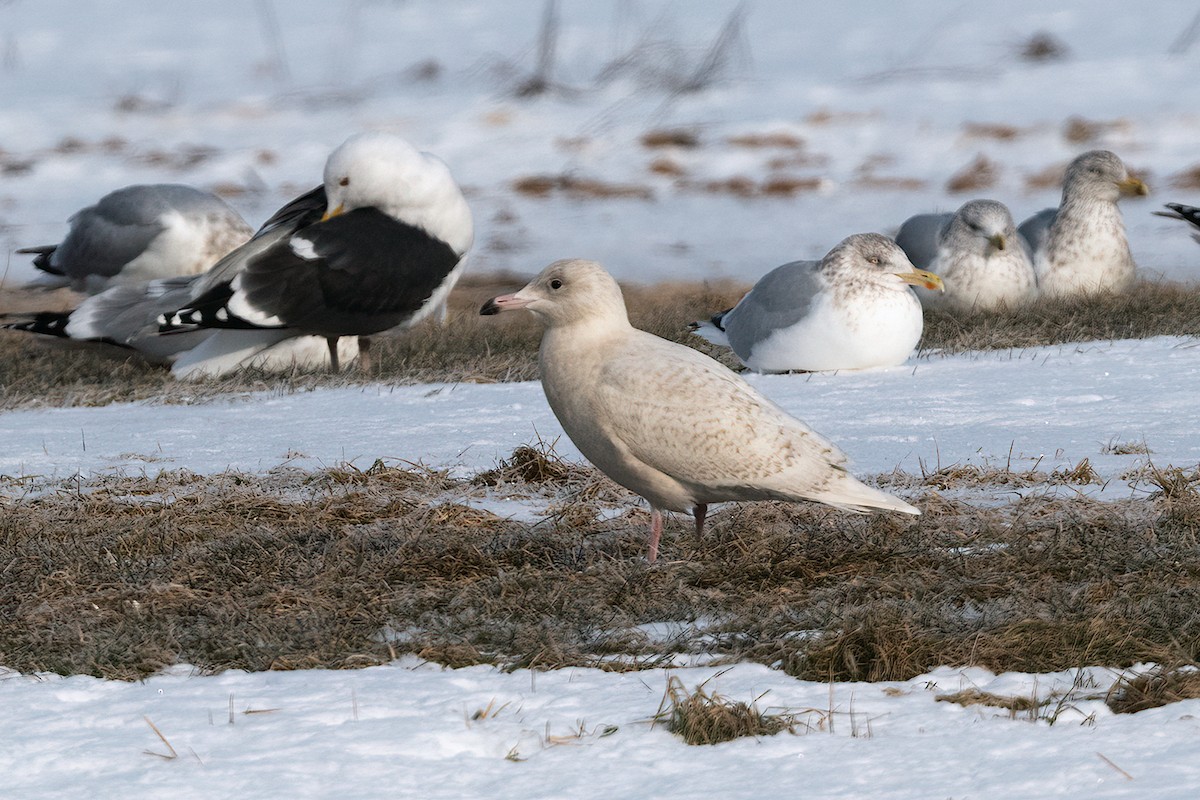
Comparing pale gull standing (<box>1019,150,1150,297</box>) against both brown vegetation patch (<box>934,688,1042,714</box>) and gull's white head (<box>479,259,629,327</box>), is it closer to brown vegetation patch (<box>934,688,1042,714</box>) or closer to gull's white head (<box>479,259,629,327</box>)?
gull's white head (<box>479,259,629,327</box>)

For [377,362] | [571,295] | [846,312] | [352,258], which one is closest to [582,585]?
[571,295]

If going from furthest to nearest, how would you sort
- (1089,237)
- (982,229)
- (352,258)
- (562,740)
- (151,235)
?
(1089,237), (151,235), (982,229), (352,258), (562,740)

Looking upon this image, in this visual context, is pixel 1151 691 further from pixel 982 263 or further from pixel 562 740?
pixel 982 263

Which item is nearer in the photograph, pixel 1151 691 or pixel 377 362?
pixel 1151 691

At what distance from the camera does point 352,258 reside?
795 cm

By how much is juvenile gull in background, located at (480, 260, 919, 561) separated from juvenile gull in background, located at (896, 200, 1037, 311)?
5.19m

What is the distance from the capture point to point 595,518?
471 centimetres

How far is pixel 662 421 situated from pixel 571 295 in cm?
45

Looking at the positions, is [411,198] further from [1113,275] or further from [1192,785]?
[1192,785]

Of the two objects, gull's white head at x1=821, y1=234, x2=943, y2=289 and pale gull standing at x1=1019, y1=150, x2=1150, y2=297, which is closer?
gull's white head at x1=821, y1=234, x2=943, y2=289

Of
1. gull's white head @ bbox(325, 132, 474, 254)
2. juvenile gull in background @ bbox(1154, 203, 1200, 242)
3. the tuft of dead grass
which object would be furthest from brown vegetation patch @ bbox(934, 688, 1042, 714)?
juvenile gull in background @ bbox(1154, 203, 1200, 242)

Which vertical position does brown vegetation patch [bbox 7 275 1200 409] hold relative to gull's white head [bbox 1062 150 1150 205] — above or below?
below

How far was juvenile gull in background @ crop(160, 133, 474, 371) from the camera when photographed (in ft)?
25.9

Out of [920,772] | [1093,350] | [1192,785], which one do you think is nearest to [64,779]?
[920,772]
